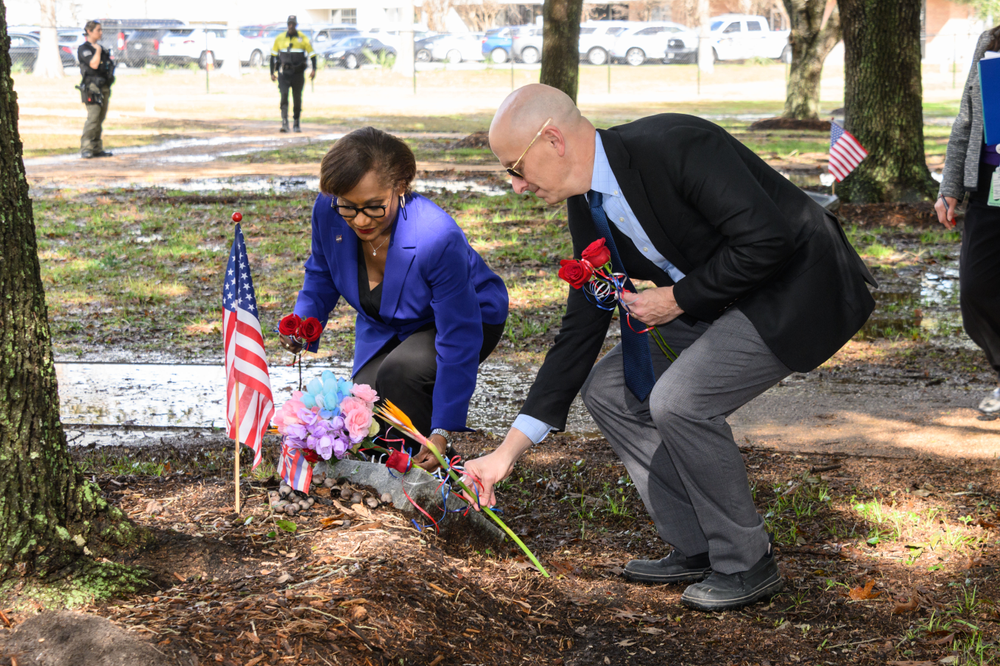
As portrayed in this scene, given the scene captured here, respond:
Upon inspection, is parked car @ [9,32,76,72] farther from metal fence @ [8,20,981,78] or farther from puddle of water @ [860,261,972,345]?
puddle of water @ [860,261,972,345]

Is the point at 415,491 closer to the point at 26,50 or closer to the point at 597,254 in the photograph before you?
the point at 597,254

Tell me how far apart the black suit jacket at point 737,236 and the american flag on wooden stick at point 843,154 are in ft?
22.7

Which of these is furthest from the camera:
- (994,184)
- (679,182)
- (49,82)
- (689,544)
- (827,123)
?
(49,82)

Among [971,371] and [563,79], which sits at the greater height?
[563,79]

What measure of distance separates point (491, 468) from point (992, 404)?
325 cm

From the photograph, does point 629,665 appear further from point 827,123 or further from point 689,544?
point 827,123

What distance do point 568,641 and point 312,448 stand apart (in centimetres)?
104

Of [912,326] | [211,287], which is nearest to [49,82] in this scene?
[211,287]

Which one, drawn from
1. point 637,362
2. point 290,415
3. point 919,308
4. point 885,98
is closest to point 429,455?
point 290,415

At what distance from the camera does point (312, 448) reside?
3258 millimetres

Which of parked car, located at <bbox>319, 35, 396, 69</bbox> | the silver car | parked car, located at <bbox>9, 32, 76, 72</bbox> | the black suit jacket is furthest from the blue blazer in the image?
the silver car

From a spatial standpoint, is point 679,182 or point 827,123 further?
point 827,123

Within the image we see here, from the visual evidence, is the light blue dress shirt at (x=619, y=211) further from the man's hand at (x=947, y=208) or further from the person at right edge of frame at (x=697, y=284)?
the man's hand at (x=947, y=208)

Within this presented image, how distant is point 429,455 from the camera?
3510 millimetres
